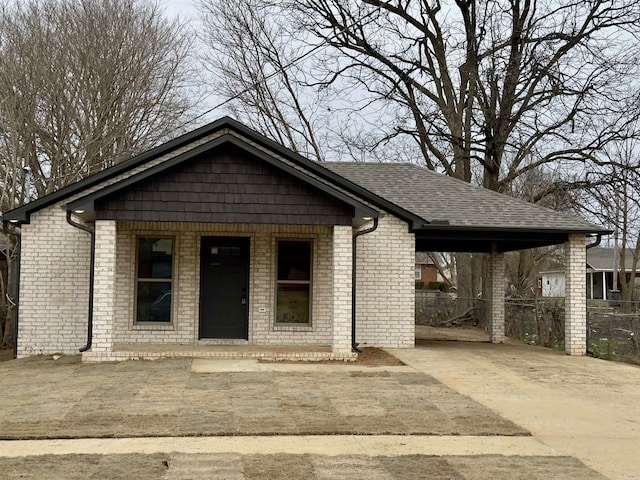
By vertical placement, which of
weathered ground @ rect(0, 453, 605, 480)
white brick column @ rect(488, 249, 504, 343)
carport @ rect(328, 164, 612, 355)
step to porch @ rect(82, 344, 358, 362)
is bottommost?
weathered ground @ rect(0, 453, 605, 480)

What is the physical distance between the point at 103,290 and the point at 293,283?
3.96 m

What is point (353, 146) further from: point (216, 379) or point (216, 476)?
point (216, 476)

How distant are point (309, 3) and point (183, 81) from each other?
6.27 meters

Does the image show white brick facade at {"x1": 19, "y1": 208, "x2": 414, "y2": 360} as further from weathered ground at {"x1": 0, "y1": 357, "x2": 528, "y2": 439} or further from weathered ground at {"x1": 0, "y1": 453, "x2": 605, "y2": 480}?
weathered ground at {"x1": 0, "y1": 453, "x2": 605, "y2": 480}

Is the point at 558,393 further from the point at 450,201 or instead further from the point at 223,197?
the point at 450,201

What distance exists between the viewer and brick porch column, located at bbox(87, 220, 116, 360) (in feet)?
40.8

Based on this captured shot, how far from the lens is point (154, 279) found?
14453mm

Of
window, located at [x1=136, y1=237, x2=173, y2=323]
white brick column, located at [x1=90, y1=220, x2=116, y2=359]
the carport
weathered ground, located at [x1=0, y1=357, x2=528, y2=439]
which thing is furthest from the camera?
the carport

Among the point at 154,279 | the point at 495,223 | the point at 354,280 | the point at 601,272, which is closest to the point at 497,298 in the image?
the point at 495,223

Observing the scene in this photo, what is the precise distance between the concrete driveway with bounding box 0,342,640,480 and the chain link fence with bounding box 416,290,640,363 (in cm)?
336

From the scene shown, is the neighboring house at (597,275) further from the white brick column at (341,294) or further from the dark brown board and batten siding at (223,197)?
the dark brown board and batten siding at (223,197)

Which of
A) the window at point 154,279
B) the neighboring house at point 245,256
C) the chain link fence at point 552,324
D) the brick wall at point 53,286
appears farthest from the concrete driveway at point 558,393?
the brick wall at point 53,286

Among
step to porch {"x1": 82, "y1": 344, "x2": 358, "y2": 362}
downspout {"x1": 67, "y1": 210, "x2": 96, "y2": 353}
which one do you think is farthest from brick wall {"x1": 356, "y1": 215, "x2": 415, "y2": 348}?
downspout {"x1": 67, "y1": 210, "x2": 96, "y2": 353}

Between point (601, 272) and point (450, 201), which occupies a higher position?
point (450, 201)
